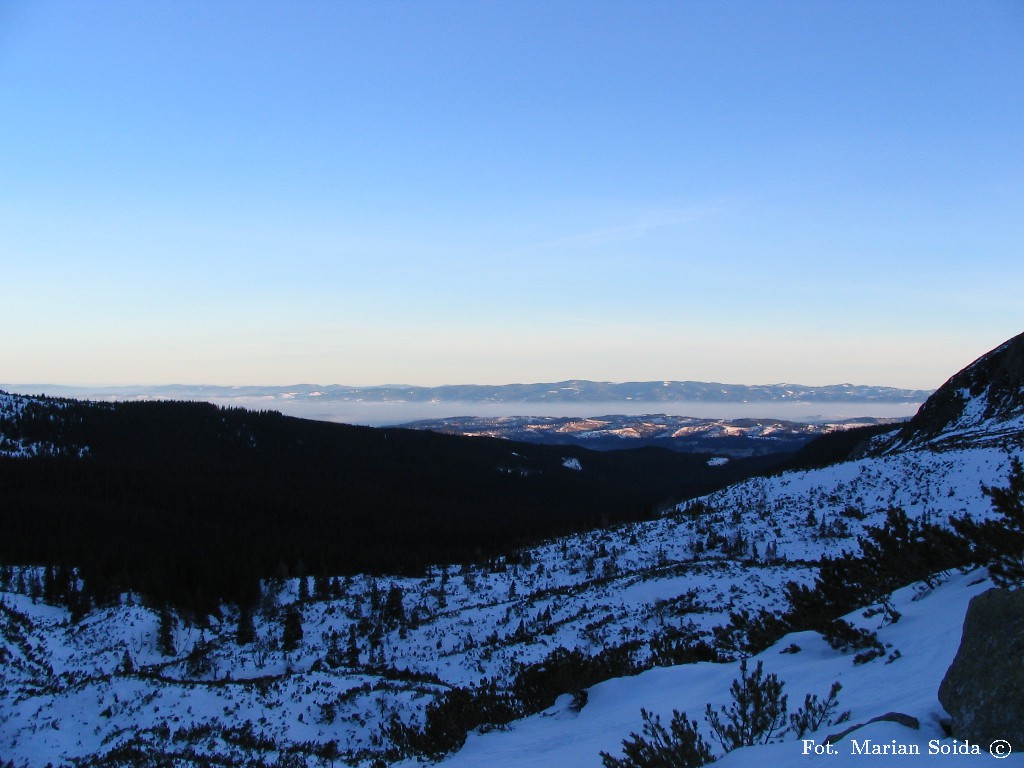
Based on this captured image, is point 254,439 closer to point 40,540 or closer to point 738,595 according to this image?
point 40,540

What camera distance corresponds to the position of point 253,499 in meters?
116

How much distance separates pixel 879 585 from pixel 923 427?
66848 mm

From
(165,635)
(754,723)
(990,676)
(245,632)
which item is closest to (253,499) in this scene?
(165,635)

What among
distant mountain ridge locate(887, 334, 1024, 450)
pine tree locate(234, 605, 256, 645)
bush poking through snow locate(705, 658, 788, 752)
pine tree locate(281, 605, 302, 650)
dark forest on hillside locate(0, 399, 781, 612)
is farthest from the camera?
dark forest on hillside locate(0, 399, 781, 612)

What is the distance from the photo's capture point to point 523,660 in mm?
27688

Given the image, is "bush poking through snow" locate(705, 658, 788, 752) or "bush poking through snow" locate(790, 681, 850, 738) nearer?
"bush poking through snow" locate(790, 681, 850, 738)

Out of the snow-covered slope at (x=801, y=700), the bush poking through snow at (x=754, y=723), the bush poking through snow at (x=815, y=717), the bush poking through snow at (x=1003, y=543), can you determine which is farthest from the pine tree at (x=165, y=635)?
the bush poking through snow at (x=1003, y=543)

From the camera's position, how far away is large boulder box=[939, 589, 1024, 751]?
562 cm

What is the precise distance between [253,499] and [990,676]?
122 m

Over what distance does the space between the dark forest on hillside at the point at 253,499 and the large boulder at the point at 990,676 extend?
62584 mm

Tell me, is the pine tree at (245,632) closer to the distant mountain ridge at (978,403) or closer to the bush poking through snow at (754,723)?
the bush poking through snow at (754,723)

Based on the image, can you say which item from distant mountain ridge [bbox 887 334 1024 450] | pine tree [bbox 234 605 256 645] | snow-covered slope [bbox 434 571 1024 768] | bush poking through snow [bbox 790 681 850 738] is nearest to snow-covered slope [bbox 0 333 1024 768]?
snow-covered slope [bbox 434 571 1024 768]

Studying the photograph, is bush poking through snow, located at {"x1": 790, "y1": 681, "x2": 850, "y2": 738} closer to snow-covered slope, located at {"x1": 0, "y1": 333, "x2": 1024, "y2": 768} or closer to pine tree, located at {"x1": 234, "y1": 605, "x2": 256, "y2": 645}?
snow-covered slope, located at {"x1": 0, "y1": 333, "x2": 1024, "y2": 768}

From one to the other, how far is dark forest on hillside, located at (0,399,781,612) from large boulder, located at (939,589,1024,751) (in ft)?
205
